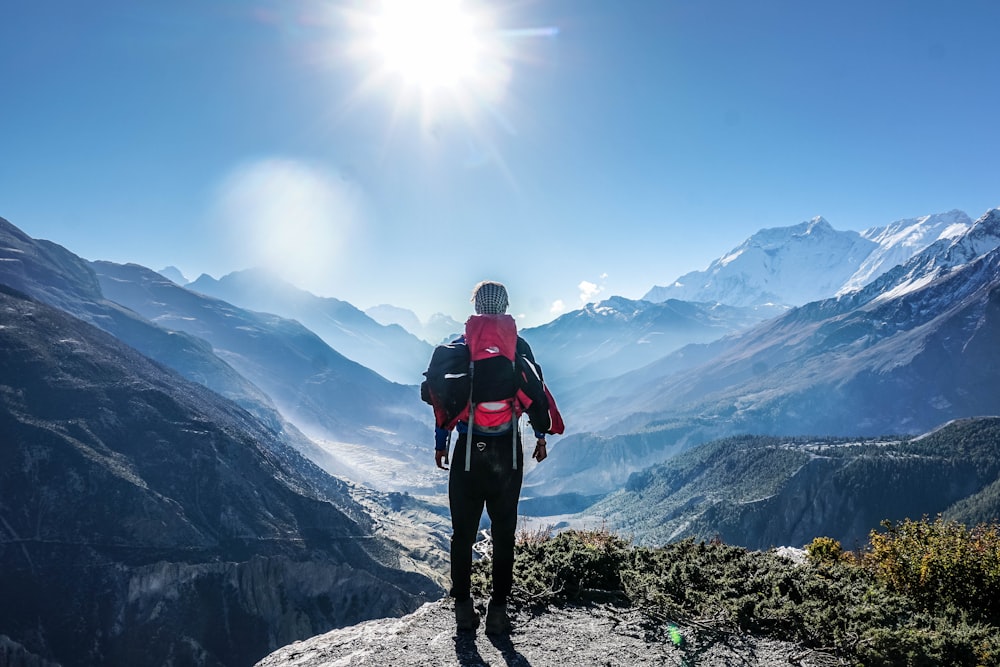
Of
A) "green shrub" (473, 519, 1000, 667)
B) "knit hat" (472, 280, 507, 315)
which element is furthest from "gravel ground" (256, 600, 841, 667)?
"knit hat" (472, 280, 507, 315)

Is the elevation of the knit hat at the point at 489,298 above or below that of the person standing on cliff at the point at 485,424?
above

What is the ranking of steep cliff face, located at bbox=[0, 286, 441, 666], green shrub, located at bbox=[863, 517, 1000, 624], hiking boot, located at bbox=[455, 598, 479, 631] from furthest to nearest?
1. steep cliff face, located at bbox=[0, 286, 441, 666]
2. green shrub, located at bbox=[863, 517, 1000, 624]
3. hiking boot, located at bbox=[455, 598, 479, 631]

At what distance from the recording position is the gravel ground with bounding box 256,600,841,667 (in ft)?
19.4

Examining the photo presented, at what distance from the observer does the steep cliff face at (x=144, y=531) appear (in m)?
77.3

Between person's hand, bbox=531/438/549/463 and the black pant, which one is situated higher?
person's hand, bbox=531/438/549/463

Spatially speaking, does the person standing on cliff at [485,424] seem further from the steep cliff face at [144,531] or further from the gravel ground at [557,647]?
the steep cliff face at [144,531]

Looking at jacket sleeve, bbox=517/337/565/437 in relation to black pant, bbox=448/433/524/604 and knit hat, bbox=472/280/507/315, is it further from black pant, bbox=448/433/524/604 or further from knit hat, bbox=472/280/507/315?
knit hat, bbox=472/280/507/315

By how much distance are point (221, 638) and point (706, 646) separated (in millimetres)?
96103

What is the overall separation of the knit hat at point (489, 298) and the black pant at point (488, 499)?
1.54m

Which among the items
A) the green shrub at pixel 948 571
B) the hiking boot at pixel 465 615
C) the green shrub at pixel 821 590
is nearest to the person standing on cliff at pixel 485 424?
the hiking boot at pixel 465 615

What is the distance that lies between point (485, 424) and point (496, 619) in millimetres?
2429

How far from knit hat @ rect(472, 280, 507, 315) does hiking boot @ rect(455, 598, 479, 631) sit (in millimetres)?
3625

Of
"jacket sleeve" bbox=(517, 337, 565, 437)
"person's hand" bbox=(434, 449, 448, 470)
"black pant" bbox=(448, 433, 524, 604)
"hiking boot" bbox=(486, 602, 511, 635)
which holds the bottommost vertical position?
"hiking boot" bbox=(486, 602, 511, 635)

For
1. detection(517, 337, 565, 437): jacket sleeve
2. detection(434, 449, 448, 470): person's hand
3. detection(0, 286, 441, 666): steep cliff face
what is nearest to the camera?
detection(434, 449, 448, 470): person's hand
